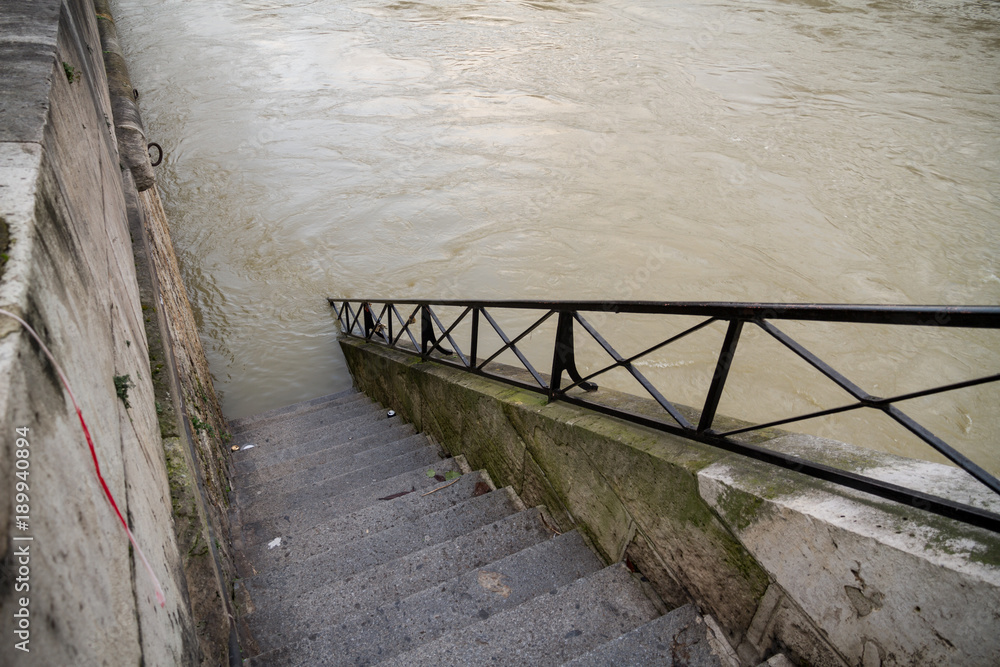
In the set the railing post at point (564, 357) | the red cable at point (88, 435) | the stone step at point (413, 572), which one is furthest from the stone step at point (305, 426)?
the red cable at point (88, 435)

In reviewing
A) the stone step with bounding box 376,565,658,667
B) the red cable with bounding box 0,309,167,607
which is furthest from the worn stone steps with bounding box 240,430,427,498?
the red cable with bounding box 0,309,167,607

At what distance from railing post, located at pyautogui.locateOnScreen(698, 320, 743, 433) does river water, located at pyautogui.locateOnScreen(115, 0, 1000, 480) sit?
488cm

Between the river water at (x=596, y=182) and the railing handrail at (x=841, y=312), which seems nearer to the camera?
the railing handrail at (x=841, y=312)

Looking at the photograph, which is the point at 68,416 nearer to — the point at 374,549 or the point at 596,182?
the point at 374,549

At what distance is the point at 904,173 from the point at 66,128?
15.2m

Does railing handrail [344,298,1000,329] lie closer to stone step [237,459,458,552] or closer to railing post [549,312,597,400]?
railing post [549,312,597,400]

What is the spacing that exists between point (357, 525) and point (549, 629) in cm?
149

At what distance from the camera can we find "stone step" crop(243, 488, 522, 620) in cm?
279

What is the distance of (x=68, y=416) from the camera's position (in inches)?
42.2

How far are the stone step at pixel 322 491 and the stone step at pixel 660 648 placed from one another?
2149 mm

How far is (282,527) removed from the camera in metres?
3.38

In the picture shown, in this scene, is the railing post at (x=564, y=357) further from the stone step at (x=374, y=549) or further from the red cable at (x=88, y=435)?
the red cable at (x=88, y=435)

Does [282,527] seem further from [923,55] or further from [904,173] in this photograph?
[923,55]

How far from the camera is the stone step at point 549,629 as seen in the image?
84.0 inches
